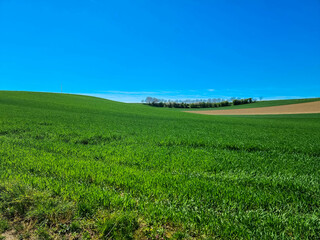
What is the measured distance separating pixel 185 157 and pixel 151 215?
3142 millimetres

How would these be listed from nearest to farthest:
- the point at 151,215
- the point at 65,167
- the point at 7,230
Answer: the point at 7,230 < the point at 151,215 < the point at 65,167

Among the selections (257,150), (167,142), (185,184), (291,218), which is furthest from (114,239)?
(257,150)

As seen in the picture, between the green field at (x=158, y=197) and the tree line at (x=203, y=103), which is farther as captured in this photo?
the tree line at (x=203, y=103)

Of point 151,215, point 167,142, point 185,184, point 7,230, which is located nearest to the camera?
point 7,230

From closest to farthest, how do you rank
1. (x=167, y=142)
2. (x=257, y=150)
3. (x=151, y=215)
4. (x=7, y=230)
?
(x=7, y=230) → (x=151, y=215) → (x=257, y=150) → (x=167, y=142)

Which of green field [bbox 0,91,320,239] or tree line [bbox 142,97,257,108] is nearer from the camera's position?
green field [bbox 0,91,320,239]

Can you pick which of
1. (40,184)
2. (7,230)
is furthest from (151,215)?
(40,184)

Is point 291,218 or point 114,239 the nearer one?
point 114,239

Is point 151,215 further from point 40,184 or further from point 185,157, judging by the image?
point 185,157

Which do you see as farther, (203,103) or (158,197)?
(203,103)

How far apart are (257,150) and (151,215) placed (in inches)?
245

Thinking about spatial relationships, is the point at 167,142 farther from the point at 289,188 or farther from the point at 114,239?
→ the point at 114,239

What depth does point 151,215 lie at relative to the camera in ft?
9.02

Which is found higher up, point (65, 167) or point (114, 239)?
point (65, 167)
